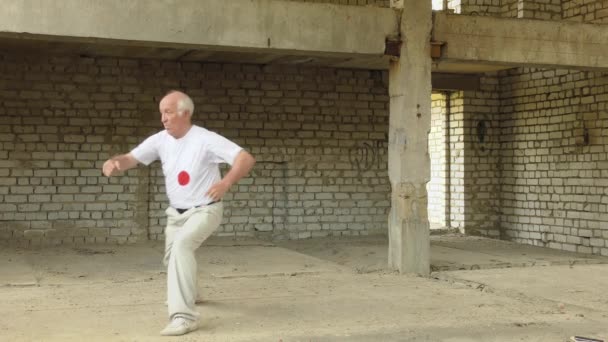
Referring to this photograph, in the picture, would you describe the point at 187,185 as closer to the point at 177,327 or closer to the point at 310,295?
the point at 177,327

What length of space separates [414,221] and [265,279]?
1790mm

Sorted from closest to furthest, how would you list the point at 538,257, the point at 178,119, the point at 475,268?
the point at 178,119 → the point at 475,268 → the point at 538,257

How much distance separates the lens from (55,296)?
6.82 m

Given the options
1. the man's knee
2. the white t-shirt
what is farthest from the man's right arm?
the man's knee

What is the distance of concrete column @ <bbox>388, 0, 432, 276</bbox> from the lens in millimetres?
8227

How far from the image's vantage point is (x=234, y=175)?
16.9ft

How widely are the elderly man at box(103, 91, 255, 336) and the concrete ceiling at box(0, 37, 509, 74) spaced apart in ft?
13.6

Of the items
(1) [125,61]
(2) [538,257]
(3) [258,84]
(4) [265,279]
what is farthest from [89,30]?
(2) [538,257]

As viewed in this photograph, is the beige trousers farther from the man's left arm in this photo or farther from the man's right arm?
the man's right arm

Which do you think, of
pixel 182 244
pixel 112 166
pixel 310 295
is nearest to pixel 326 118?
pixel 310 295

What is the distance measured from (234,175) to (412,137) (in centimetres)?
355

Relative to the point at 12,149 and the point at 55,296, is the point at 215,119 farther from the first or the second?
the point at 55,296

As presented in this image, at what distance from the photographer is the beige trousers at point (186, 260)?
5.10m

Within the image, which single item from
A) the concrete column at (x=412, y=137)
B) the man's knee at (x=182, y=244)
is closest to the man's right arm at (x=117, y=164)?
the man's knee at (x=182, y=244)
